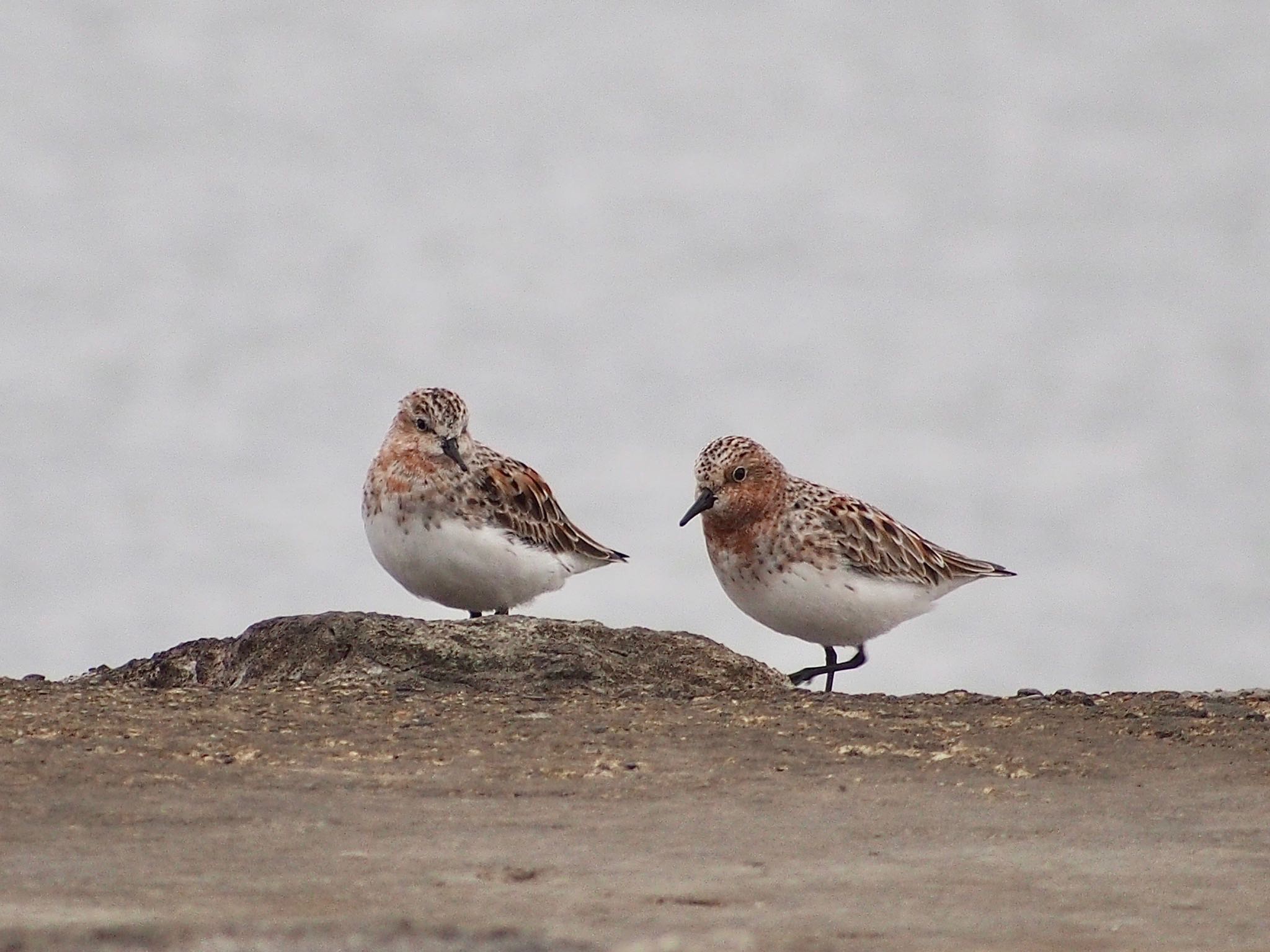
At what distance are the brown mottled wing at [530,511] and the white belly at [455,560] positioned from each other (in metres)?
0.14

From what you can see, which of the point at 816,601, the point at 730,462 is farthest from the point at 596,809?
the point at 730,462

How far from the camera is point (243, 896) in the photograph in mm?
5168

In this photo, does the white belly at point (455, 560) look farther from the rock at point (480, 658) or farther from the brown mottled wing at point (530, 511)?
the rock at point (480, 658)

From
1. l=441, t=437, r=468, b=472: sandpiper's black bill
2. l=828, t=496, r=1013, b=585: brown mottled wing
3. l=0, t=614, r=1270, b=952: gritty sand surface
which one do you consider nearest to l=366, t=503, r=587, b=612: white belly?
l=441, t=437, r=468, b=472: sandpiper's black bill

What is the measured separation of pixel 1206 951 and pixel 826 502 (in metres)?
7.35

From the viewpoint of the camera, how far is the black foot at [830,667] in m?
11.8

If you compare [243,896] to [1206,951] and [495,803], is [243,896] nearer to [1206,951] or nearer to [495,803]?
[495,803]

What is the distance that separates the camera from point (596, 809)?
6480 millimetres

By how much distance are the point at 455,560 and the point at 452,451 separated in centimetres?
76

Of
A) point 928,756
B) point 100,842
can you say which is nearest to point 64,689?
point 100,842

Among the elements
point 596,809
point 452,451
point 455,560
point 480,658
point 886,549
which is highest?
point 452,451

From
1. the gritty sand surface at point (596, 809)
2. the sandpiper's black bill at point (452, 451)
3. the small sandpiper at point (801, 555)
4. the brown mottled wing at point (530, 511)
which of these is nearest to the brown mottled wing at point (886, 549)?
the small sandpiper at point (801, 555)

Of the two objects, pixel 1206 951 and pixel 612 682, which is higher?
pixel 612 682

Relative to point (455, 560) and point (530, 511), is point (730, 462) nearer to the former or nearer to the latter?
point (530, 511)
